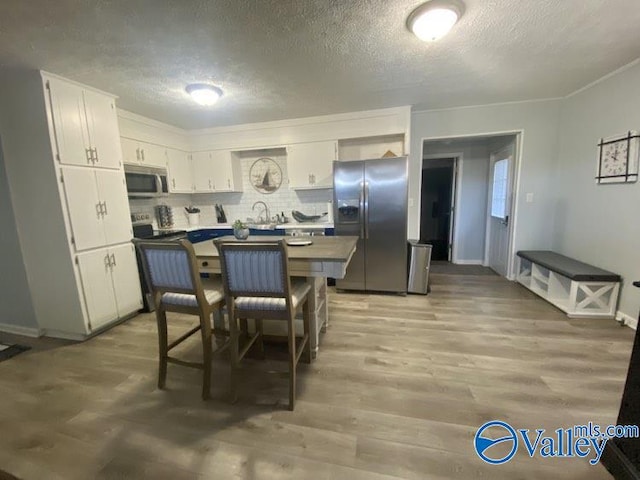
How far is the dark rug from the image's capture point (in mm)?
2417

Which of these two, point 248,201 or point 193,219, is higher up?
point 248,201

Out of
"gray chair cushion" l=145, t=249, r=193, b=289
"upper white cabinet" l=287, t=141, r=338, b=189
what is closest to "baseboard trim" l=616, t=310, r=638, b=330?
"upper white cabinet" l=287, t=141, r=338, b=189

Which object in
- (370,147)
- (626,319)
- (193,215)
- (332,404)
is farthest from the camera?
(193,215)

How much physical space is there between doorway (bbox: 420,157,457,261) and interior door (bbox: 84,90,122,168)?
498 cm

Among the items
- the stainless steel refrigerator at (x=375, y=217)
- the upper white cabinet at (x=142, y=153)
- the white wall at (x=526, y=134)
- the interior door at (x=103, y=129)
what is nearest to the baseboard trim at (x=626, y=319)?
the white wall at (x=526, y=134)

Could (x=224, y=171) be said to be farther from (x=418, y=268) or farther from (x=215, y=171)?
(x=418, y=268)

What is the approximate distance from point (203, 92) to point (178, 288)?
198 cm

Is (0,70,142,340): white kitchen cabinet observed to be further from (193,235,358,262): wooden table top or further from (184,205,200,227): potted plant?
(184,205,200,227): potted plant

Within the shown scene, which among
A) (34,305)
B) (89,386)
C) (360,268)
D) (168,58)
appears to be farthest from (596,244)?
(34,305)

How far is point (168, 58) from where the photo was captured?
2.13 metres

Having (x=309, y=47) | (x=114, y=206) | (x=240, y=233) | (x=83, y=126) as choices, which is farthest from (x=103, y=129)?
(x=309, y=47)

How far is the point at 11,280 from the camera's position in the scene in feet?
9.07

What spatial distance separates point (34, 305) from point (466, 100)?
212 inches

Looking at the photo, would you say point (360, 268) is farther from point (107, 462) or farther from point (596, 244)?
point (107, 462)
